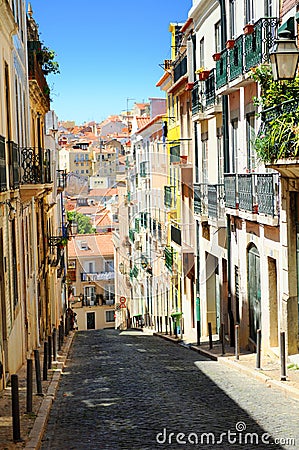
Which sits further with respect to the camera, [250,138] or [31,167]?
[250,138]

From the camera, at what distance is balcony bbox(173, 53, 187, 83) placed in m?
26.9

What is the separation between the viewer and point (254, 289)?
1761 centimetres

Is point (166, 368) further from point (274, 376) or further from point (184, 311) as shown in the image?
point (184, 311)

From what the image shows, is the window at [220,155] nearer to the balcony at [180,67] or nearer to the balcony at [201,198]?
the balcony at [201,198]

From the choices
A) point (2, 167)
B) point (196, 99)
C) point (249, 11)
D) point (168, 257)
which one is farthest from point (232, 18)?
point (168, 257)

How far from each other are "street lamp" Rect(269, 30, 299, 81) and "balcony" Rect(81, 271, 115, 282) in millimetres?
52684

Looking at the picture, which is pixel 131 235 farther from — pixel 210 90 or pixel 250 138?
pixel 250 138

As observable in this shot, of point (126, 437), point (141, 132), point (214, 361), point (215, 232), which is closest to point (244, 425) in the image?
point (126, 437)

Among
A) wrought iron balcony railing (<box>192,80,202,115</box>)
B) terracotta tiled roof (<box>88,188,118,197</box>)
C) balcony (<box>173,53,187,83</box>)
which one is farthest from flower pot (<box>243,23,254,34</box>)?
terracotta tiled roof (<box>88,188,118,197</box>)

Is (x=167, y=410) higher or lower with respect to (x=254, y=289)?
lower

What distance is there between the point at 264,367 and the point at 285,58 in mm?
6005

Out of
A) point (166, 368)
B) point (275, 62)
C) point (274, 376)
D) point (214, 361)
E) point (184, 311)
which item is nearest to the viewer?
point (275, 62)

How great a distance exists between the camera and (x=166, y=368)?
15500 millimetres

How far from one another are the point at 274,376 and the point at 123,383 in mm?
2634
